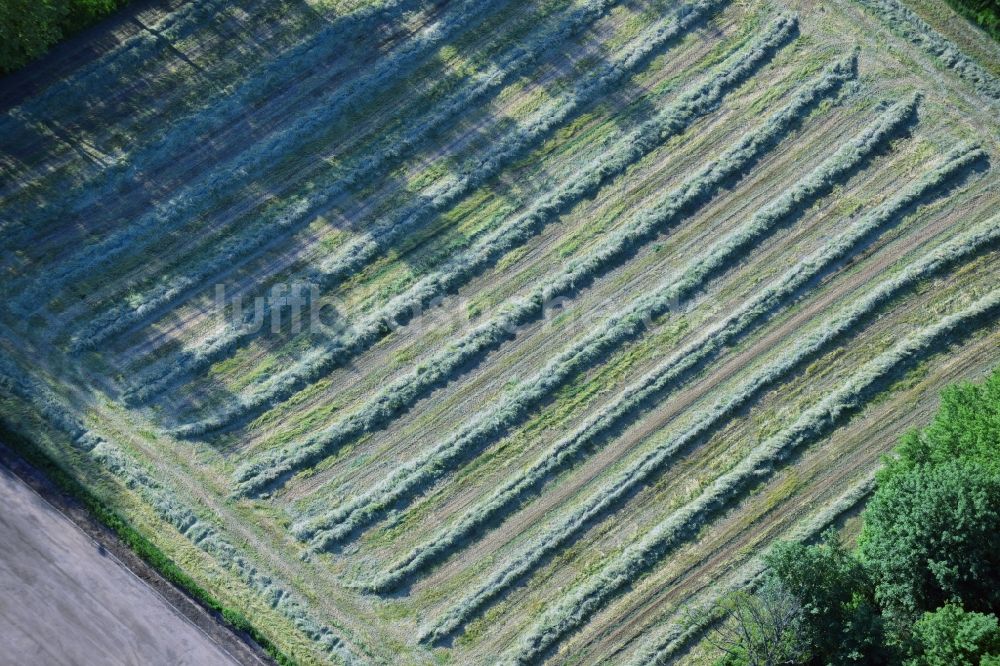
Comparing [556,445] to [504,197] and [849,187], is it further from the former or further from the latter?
[849,187]

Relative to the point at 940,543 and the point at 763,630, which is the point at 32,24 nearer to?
the point at 763,630

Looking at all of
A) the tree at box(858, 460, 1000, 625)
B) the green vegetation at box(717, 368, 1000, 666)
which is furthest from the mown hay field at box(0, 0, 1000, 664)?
the tree at box(858, 460, 1000, 625)

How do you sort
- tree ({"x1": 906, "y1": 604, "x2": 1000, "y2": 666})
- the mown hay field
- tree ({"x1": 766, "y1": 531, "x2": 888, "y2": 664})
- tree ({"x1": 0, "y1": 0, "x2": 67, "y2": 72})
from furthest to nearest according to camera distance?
tree ({"x1": 0, "y1": 0, "x2": 67, "y2": 72})
the mown hay field
tree ({"x1": 766, "y1": 531, "x2": 888, "y2": 664})
tree ({"x1": 906, "y1": 604, "x2": 1000, "y2": 666})

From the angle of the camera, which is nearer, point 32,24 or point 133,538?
point 133,538

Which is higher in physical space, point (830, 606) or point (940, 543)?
point (940, 543)

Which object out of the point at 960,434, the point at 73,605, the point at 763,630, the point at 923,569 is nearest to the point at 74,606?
the point at 73,605

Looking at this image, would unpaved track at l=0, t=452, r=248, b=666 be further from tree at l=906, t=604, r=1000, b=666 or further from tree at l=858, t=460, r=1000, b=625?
tree at l=906, t=604, r=1000, b=666

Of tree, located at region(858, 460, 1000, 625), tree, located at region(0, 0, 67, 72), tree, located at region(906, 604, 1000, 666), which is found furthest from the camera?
tree, located at region(0, 0, 67, 72)

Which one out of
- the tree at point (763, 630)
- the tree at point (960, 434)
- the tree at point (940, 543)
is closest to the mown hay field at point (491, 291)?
the tree at point (763, 630)
